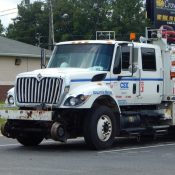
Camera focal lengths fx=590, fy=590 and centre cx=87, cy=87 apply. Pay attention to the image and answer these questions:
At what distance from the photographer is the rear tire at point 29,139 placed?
15.1m

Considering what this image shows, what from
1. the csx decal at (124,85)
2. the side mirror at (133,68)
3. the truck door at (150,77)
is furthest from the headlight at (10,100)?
the truck door at (150,77)

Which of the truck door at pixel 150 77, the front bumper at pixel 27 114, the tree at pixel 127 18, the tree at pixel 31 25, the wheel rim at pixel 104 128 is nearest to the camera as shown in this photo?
the front bumper at pixel 27 114

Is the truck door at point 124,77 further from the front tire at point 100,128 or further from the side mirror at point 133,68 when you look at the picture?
the front tire at point 100,128

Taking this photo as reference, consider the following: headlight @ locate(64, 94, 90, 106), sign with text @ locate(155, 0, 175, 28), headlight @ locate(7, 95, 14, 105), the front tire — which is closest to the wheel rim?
the front tire

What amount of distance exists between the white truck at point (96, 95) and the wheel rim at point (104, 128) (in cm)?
1

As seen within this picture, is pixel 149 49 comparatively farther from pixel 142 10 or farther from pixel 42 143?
pixel 142 10

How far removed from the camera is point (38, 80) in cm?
1413

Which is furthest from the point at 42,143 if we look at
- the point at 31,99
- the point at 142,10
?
the point at 142,10

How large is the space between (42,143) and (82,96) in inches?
124

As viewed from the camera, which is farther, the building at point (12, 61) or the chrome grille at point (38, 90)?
the building at point (12, 61)

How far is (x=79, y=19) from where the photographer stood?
71.2 metres

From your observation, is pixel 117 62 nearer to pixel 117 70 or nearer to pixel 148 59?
pixel 117 70

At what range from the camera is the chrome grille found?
13812mm

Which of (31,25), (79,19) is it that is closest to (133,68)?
(79,19)
